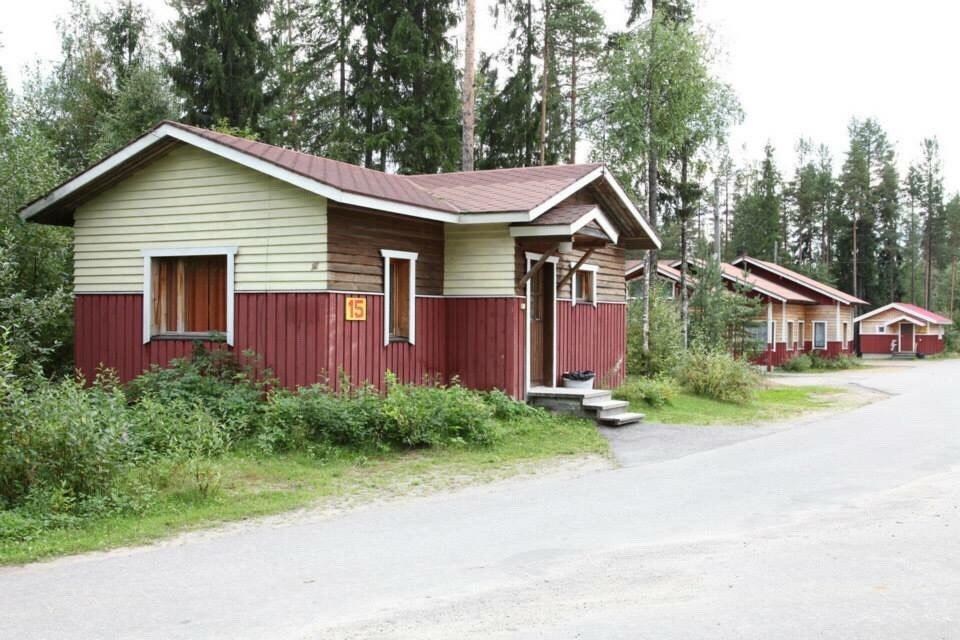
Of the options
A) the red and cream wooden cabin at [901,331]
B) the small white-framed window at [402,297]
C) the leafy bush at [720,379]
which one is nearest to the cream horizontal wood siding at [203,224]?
the small white-framed window at [402,297]

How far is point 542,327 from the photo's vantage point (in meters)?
16.9

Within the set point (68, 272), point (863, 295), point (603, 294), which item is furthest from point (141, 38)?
point (863, 295)

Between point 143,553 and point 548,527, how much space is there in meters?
3.46

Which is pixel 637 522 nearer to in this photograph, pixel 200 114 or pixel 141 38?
pixel 200 114

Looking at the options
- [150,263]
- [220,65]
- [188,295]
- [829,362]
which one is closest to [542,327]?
[188,295]

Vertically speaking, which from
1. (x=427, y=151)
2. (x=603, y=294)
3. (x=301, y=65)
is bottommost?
(x=603, y=294)

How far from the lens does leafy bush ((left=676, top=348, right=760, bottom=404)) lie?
20141 millimetres

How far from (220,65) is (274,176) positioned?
56.0 ft

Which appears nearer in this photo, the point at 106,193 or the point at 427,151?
the point at 106,193

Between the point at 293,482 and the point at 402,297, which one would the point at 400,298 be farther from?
the point at 293,482

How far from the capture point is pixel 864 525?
25.6 ft

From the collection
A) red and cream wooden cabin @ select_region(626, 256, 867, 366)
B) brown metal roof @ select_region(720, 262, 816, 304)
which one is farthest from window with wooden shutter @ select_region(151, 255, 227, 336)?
red and cream wooden cabin @ select_region(626, 256, 867, 366)

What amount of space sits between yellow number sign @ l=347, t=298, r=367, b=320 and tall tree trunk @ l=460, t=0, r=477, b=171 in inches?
474

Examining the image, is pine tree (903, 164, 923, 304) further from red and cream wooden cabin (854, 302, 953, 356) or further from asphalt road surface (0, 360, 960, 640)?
asphalt road surface (0, 360, 960, 640)
